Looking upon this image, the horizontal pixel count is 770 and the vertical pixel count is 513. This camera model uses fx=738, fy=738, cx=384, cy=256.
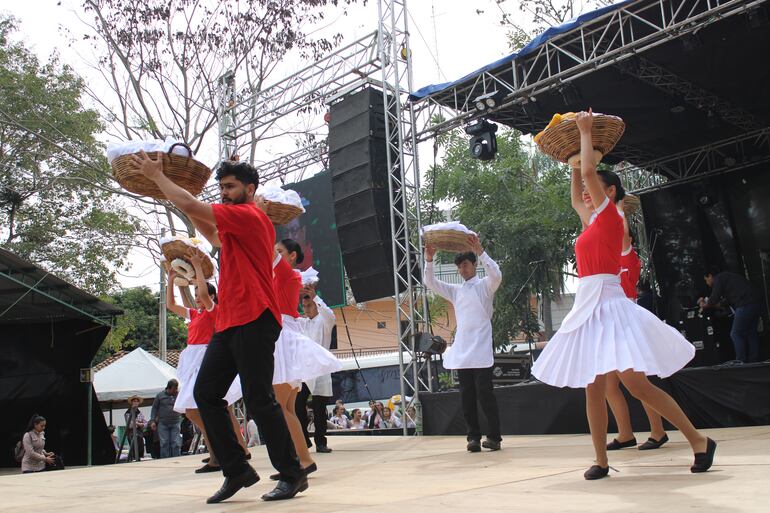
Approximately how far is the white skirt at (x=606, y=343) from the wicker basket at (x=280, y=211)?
234cm

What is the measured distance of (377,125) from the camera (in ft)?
37.4

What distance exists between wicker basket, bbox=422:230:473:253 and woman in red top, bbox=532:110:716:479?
2205 millimetres

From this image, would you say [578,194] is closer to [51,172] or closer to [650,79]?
[650,79]

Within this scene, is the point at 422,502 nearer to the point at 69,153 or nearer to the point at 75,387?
the point at 75,387

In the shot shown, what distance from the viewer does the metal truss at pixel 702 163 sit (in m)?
11.5

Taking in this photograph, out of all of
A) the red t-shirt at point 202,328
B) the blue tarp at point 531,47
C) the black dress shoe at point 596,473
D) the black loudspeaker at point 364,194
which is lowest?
the black dress shoe at point 596,473

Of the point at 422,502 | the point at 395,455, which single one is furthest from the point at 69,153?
the point at 422,502

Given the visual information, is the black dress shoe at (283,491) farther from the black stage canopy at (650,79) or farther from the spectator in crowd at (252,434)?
the spectator in crowd at (252,434)

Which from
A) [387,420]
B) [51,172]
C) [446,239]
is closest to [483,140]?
[446,239]

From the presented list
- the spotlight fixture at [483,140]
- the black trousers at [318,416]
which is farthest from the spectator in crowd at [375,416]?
the black trousers at [318,416]

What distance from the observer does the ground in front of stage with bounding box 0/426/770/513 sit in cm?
272

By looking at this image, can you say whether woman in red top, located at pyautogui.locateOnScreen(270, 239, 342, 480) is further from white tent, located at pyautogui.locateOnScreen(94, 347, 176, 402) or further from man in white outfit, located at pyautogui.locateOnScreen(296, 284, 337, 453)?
white tent, located at pyautogui.locateOnScreen(94, 347, 176, 402)

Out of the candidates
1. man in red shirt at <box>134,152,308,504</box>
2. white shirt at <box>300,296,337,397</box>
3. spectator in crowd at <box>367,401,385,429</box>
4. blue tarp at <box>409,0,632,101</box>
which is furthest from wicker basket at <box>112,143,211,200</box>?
spectator in crowd at <box>367,401,385,429</box>

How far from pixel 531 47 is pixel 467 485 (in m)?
7.09
